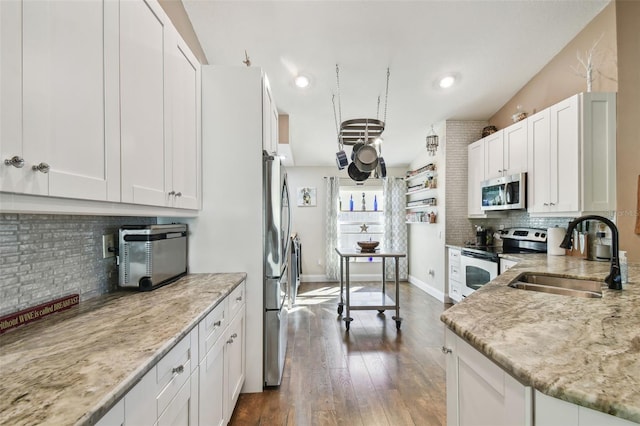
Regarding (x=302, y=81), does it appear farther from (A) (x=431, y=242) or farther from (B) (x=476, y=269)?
(A) (x=431, y=242)

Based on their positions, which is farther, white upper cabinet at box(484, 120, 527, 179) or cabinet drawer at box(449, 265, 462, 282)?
cabinet drawer at box(449, 265, 462, 282)

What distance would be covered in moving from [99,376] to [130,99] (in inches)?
41.0

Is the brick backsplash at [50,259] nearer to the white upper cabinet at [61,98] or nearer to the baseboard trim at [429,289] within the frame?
the white upper cabinet at [61,98]

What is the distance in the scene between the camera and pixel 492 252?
359cm

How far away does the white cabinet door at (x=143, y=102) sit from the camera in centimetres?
126

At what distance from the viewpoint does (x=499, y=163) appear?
150 inches

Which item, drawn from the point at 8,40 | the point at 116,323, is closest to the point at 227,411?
the point at 116,323

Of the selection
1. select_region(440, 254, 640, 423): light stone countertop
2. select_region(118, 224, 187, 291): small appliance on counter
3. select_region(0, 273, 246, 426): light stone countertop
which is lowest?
select_region(0, 273, 246, 426): light stone countertop

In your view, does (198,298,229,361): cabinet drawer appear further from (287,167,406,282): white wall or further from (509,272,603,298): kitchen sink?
(287,167,406,282): white wall

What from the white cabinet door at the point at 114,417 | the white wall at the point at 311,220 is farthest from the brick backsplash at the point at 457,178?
the white cabinet door at the point at 114,417

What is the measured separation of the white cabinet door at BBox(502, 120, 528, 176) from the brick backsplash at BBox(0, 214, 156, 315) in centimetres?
384

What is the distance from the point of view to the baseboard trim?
4.62m

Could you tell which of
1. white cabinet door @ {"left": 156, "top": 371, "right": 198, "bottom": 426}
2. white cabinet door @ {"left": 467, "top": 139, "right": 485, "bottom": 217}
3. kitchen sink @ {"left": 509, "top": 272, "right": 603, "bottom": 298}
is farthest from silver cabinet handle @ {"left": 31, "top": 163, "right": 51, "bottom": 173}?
white cabinet door @ {"left": 467, "top": 139, "right": 485, "bottom": 217}

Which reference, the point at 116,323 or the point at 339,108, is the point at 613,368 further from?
the point at 339,108
